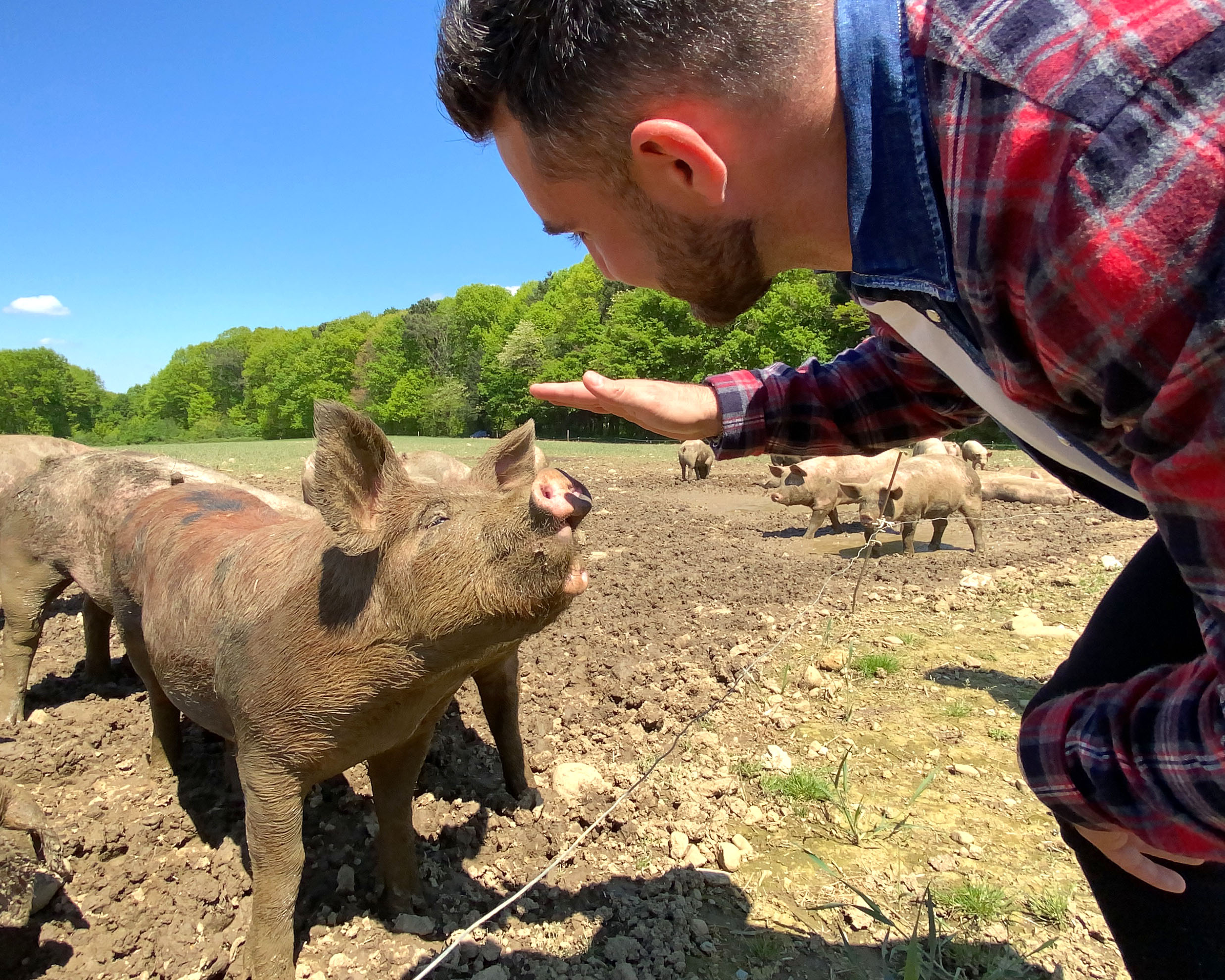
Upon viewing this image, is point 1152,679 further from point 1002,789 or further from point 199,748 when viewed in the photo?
point 199,748

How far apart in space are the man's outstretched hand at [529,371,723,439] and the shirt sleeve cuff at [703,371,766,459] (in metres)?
0.02

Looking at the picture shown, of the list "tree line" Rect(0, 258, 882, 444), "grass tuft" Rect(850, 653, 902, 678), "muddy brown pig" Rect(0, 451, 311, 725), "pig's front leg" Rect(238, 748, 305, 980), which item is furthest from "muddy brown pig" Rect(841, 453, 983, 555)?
"tree line" Rect(0, 258, 882, 444)

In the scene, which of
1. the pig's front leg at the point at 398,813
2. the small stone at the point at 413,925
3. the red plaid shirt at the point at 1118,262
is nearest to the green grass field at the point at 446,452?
the pig's front leg at the point at 398,813

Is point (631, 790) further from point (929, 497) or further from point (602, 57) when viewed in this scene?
point (929, 497)

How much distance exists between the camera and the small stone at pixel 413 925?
311 centimetres

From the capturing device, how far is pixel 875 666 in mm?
5367

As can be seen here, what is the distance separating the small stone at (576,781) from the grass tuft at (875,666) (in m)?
2.18

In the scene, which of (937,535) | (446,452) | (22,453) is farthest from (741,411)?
(446,452)

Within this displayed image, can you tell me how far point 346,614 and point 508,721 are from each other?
1740 mm

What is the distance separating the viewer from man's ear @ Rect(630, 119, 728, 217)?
1236 millimetres

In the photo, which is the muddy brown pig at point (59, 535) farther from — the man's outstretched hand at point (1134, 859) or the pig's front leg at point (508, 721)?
the man's outstretched hand at point (1134, 859)

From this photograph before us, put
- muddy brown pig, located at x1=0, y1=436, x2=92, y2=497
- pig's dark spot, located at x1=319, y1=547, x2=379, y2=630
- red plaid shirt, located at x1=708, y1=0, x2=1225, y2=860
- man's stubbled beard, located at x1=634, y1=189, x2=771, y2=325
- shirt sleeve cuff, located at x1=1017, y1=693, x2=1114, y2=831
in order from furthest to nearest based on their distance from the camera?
muddy brown pig, located at x1=0, y1=436, x2=92, y2=497 → pig's dark spot, located at x1=319, y1=547, x2=379, y2=630 → man's stubbled beard, located at x1=634, y1=189, x2=771, y2=325 → shirt sleeve cuff, located at x1=1017, y1=693, x2=1114, y2=831 → red plaid shirt, located at x1=708, y1=0, x2=1225, y2=860

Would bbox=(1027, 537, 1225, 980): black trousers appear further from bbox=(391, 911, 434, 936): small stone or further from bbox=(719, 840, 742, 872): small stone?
bbox=(391, 911, 434, 936): small stone

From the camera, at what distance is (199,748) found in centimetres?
460
